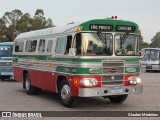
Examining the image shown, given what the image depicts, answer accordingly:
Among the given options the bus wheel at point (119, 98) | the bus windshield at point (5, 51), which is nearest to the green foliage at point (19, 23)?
the bus windshield at point (5, 51)

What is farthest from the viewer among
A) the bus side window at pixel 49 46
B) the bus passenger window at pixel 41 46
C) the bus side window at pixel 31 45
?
the bus side window at pixel 31 45

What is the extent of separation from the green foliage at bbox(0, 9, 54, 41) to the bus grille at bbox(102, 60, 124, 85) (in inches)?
2890

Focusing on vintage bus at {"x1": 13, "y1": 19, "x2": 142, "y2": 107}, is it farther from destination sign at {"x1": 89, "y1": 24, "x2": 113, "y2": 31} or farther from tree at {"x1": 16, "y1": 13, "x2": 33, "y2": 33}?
tree at {"x1": 16, "y1": 13, "x2": 33, "y2": 33}

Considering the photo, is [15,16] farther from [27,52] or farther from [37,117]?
[37,117]

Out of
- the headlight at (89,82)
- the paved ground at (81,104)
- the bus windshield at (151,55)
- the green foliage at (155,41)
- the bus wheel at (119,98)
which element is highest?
the green foliage at (155,41)

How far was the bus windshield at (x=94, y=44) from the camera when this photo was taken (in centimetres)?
1059

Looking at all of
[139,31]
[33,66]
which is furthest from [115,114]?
[33,66]

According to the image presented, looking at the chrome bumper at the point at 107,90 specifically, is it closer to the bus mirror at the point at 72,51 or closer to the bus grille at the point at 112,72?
the bus grille at the point at 112,72

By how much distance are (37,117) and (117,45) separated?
340cm

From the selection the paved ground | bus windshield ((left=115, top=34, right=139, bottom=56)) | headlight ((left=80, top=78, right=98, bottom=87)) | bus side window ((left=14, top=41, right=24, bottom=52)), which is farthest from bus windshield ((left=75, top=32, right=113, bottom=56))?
bus side window ((left=14, top=41, right=24, bottom=52))

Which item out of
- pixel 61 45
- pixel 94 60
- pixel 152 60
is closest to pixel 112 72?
pixel 94 60

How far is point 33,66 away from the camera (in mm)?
14188

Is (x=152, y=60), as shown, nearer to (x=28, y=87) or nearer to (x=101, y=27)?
(x=28, y=87)

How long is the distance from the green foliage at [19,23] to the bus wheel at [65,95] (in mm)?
72812
